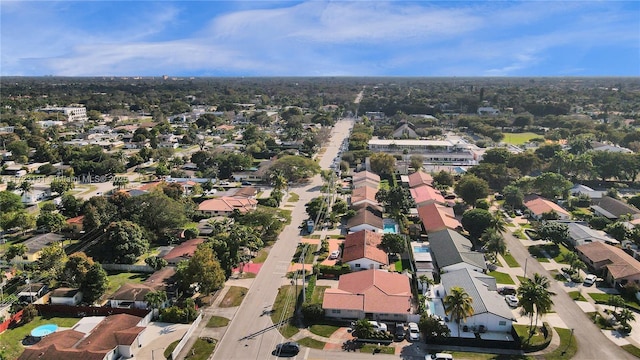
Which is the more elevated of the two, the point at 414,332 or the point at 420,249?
→ the point at 420,249

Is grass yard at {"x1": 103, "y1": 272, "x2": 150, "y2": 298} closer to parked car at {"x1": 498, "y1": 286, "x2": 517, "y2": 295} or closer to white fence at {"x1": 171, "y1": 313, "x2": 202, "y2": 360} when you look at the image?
white fence at {"x1": 171, "y1": 313, "x2": 202, "y2": 360}

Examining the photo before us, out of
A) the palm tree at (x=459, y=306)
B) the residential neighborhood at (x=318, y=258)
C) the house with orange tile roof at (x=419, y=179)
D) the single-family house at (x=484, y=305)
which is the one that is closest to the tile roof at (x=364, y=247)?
the residential neighborhood at (x=318, y=258)

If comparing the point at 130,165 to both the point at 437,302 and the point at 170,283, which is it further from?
the point at 437,302

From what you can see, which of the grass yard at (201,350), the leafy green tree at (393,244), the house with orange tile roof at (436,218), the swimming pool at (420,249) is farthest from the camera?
the house with orange tile roof at (436,218)

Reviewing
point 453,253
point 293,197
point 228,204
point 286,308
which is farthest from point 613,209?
point 228,204

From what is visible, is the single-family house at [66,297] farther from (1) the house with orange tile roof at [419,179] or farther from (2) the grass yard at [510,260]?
(1) the house with orange tile roof at [419,179]

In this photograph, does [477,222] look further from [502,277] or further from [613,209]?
[613,209]
